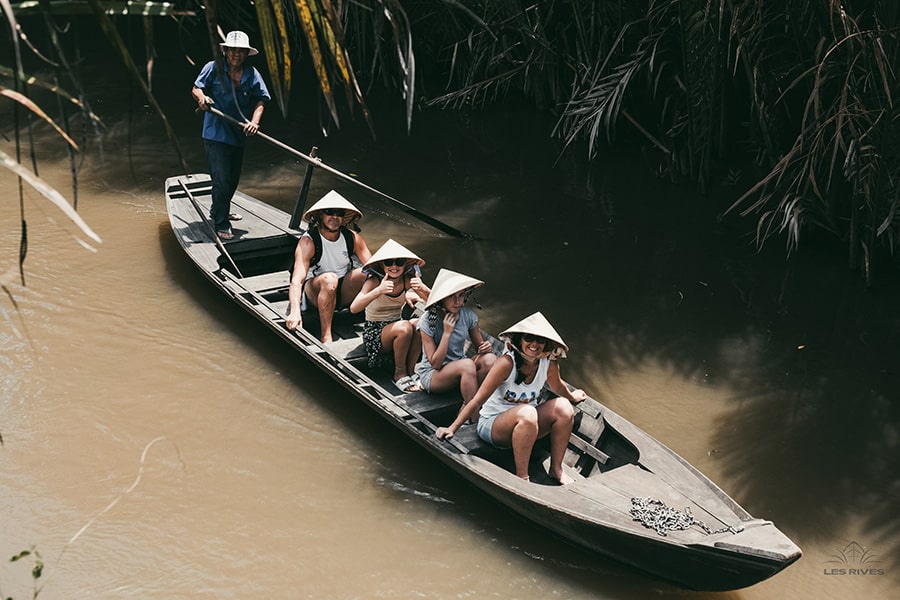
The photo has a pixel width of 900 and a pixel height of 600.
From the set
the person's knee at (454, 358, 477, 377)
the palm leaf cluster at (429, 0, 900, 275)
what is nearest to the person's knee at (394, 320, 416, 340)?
the person's knee at (454, 358, 477, 377)

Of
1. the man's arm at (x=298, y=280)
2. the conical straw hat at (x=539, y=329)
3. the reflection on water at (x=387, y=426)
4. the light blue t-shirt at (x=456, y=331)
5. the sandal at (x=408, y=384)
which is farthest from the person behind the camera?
the man's arm at (x=298, y=280)

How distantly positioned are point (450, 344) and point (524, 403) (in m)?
0.71

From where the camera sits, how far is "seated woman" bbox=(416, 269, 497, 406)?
5285 millimetres

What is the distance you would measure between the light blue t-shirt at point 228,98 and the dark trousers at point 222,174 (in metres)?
0.07

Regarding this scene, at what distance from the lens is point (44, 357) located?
21.3ft

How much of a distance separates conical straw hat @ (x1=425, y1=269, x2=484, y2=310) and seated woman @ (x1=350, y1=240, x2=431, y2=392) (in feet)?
1.35

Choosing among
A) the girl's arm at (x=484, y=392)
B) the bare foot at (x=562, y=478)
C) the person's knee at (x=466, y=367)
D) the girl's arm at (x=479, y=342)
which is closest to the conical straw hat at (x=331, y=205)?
the girl's arm at (x=479, y=342)

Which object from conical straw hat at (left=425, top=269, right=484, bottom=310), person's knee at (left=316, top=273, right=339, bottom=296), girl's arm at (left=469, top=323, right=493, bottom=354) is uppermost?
conical straw hat at (left=425, top=269, right=484, bottom=310)

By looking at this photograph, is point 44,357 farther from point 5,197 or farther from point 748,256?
point 748,256

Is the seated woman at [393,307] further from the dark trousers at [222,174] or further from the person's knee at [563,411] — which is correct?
the dark trousers at [222,174]

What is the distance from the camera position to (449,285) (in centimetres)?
522

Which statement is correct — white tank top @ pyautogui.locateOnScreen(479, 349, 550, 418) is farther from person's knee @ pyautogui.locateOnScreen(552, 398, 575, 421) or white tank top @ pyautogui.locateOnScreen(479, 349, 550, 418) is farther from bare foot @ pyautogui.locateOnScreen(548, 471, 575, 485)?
bare foot @ pyautogui.locateOnScreen(548, 471, 575, 485)

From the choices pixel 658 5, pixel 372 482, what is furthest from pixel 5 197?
pixel 658 5

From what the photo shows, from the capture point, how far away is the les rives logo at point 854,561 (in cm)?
483
